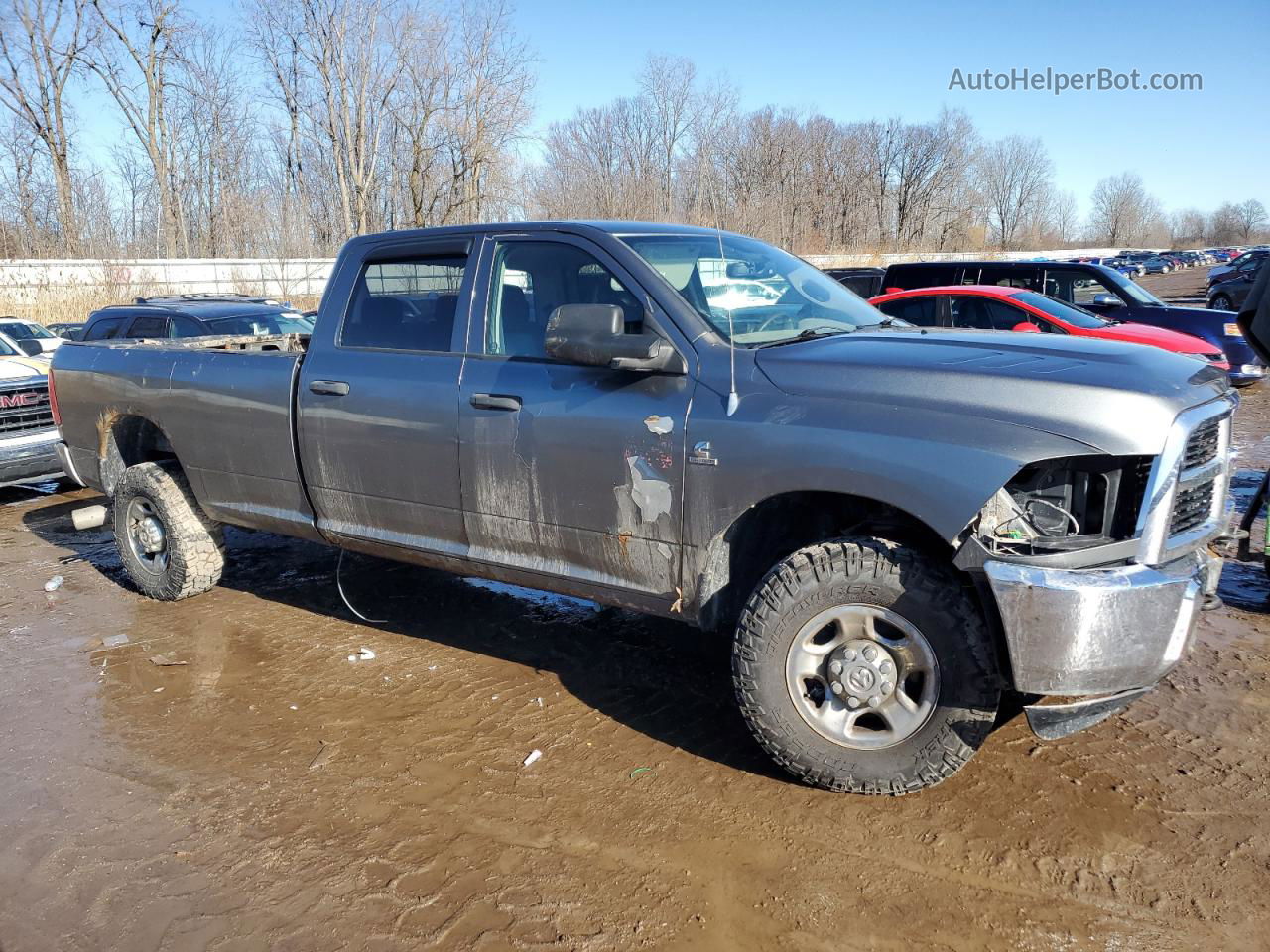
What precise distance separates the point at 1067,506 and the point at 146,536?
17.2 feet

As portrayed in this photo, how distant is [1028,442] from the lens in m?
2.81

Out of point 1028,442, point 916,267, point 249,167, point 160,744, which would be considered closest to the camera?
point 1028,442

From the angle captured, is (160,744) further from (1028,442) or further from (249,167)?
Answer: (249,167)

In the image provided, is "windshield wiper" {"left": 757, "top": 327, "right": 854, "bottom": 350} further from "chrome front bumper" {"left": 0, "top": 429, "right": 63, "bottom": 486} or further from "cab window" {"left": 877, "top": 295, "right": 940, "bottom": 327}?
"cab window" {"left": 877, "top": 295, "right": 940, "bottom": 327}

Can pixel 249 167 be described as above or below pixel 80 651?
above

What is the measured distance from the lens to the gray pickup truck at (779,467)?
2867mm

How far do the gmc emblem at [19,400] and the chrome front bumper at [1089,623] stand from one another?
854 centimetres

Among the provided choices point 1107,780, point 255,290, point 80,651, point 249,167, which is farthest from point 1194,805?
point 249,167

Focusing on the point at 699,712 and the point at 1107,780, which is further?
the point at 699,712

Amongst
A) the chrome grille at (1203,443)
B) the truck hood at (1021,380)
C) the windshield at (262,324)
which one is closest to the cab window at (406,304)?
the truck hood at (1021,380)

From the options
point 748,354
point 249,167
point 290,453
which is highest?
point 249,167

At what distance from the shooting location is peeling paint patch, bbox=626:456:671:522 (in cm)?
350

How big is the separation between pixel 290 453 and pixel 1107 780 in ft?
13.0

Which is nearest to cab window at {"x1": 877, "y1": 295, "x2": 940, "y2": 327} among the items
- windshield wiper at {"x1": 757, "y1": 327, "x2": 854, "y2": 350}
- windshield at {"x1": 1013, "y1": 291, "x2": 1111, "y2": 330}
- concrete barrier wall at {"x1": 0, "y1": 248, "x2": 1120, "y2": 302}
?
windshield at {"x1": 1013, "y1": 291, "x2": 1111, "y2": 330}
